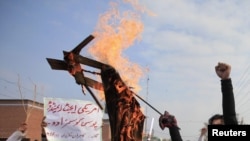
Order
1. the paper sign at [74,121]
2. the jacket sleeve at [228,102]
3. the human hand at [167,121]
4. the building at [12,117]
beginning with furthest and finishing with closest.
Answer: the building at [12,117], the paper sign at [74,121], the human hand at [167,121], the jacket sleeve at [228,102]

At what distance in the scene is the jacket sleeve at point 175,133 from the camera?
13.3 feet

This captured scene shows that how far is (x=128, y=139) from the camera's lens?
695cm

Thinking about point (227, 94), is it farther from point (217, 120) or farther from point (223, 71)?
point (217, 120)

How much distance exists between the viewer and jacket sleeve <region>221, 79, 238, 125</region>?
3.12 metres

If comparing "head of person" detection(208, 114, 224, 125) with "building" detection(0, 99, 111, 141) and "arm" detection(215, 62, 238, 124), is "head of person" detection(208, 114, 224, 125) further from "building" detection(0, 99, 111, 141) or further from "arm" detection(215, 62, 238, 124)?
"building" detection(0, 99, 111, 141)

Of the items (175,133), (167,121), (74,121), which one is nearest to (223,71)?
(175,133)

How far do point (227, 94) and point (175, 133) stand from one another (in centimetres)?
110

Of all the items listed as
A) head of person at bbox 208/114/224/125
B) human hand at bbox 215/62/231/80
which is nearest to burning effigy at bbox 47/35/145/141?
head of person at bbox 208/114/224/125

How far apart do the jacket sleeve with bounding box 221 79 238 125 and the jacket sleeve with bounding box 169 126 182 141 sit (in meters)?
0.97

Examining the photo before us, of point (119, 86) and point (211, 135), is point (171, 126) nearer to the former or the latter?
point (211, 135)

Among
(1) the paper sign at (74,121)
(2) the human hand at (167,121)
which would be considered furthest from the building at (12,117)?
(2) the human hand at (167,121)

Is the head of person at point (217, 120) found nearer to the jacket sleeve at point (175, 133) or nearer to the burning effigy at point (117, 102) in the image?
the jacket sleeve at point (175, 133)

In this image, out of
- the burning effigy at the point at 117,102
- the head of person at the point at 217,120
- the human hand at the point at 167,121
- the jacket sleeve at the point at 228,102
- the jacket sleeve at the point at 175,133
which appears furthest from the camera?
the burning effigy at the point at 117,102

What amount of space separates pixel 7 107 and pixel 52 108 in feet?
119
